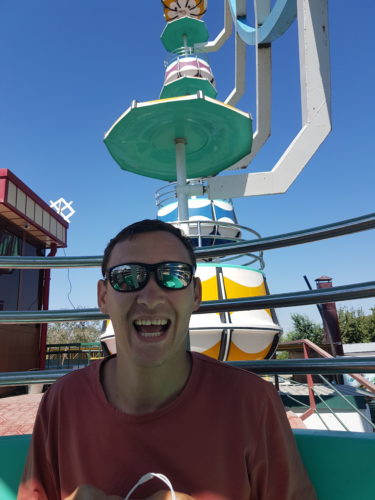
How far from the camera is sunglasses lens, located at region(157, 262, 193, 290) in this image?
3.68 feet

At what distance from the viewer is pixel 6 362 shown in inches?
312

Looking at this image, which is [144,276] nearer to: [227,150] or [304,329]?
[227,150]

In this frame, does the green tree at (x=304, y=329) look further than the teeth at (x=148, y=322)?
Yes

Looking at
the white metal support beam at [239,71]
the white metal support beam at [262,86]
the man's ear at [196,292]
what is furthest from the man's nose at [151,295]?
the white metal support beam at [239,71]

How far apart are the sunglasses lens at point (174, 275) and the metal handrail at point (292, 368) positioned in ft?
1.24

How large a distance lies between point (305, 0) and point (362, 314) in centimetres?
2947

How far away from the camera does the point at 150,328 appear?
1.07 metres

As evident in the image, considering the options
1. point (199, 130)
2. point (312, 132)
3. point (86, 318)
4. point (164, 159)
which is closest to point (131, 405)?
point (86, 318)

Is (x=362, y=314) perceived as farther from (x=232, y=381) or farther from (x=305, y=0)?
(x=232, y=381)

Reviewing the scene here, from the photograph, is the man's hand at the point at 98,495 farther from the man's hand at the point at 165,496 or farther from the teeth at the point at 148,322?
the teeth at the point at 148,322

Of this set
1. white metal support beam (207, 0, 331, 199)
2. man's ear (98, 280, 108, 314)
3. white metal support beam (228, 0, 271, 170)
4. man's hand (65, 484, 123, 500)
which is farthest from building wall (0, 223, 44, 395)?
man's hand (65, 484, 123, 500)

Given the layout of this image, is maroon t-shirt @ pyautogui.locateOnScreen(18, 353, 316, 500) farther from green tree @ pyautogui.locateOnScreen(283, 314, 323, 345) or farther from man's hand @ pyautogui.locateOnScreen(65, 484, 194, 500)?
green tree @ pyautogui.locateOnScreen(283, 314, 323, 345)

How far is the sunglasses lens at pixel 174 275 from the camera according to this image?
112 centimetres

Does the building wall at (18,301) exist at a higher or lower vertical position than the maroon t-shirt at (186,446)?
higher
